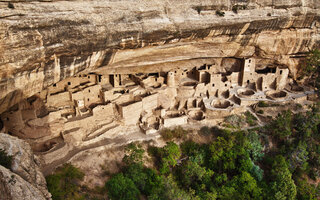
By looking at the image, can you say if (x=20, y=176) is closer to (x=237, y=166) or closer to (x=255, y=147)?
(x=237, y=166)

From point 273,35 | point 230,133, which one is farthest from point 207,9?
point 230,133

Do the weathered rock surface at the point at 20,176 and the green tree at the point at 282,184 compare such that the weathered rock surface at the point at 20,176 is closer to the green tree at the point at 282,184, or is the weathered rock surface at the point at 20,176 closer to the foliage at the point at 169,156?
the foliage at the point at 169,156

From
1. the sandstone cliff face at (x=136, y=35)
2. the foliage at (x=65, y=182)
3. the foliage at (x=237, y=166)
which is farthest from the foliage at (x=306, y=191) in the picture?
the foliage at (x=65, y=182)

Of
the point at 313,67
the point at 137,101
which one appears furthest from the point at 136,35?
the point at 313,67

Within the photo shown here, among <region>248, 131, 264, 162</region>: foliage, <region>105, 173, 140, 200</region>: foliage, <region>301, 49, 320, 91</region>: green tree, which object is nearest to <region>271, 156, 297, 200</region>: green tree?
<region>248, 131, 264, 162</region>: foliage

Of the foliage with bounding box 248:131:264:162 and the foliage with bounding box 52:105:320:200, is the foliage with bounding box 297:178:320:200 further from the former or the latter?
the foliage with bounding box 248:131:264:162

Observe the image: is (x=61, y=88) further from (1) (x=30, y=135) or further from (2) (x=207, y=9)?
(2) (x=207, y=9)
